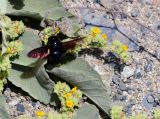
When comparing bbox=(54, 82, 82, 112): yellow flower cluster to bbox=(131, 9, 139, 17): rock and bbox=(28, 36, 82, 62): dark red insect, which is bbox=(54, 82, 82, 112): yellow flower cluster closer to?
bbox=(28, 36, 82, 62): dark red insect

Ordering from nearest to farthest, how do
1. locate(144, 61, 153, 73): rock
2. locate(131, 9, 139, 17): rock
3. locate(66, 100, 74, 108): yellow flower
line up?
locate(66, 100, 74, 108): yellow flower < locate(144, 61, 153, 73): rock < locate(131, 9, 139, 17): rock

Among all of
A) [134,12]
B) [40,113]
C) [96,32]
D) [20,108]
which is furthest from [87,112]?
[134,12]

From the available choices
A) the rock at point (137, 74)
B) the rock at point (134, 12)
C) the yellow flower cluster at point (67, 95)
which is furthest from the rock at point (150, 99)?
the rock at point (134, 12)

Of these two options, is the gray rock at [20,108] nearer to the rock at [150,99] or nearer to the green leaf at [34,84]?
the green leaf at [34,84]

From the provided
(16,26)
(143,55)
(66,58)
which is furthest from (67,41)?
(143,55)

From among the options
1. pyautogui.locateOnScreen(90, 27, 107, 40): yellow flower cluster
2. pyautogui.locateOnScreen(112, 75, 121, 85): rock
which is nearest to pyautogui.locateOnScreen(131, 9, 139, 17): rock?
pyautogui.locateOnScreen(90, 27, 107, 40): yellow flower cluster

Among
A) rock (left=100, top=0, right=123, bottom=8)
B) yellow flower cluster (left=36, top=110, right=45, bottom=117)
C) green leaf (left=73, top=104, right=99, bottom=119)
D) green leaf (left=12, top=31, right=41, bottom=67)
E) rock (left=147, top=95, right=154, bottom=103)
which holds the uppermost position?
rock (left=100, top=0, right=123, bottom=8)
